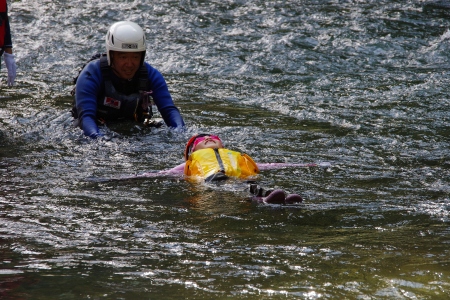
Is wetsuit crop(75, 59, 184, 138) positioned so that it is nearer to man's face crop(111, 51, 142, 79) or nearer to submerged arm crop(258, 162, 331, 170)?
man's face crop(111, 51, 142, 79)

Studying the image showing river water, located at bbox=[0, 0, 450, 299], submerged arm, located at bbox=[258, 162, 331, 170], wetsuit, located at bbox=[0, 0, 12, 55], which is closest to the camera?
river water, located at bbox=[0, 0, 450, 299]

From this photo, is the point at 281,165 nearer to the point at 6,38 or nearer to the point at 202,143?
the point at 202,143

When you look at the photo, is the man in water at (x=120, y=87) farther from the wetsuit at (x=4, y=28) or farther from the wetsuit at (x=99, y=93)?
the wetsuit at (x=4, y=28)

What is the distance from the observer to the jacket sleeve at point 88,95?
27.0 ft

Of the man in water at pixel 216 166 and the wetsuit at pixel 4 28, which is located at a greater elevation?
the wetsuit at pixel 4 28

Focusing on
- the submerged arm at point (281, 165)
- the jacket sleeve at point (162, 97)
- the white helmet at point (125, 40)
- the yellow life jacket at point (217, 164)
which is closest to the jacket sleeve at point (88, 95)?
the white helmet at point (125, 40)

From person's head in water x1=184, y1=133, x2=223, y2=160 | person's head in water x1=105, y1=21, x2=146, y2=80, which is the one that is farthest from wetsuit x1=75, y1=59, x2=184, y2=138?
person's head in water x1=184, y1=133, x2=223, y2=160

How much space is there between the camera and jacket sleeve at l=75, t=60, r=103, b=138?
8217mm

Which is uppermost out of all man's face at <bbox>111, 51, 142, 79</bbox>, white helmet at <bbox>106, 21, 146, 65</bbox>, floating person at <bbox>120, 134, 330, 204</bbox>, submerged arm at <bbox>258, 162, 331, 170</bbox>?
white helmet at <bbox>106, 21, 146, 65</bbox>

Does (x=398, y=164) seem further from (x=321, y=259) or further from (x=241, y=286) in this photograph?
(x=241, y=286)

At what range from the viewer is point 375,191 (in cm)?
600

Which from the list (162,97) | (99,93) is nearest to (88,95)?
(99,93)

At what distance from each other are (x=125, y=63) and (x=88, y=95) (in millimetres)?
621

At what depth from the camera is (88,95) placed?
27.4 ft
